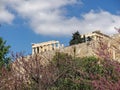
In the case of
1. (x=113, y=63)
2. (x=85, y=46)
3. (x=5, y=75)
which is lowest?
(x=113, y=63)

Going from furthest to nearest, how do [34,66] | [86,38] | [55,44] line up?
[55,44] < [86,38] < [34,66]

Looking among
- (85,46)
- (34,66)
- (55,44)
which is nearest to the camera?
(34,66)

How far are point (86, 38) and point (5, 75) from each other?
23.6 m

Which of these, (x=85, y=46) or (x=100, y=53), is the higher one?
(x=85, y=46)

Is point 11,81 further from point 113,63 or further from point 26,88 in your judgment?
point 113,63

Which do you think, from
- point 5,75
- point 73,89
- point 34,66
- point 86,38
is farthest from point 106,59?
point 86,38

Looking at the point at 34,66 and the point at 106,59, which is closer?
the point at 106,59

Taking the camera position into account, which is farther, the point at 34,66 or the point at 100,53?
the point at 34,66

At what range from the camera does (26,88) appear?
53.9 ft

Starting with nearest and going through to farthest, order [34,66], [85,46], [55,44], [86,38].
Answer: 1. [34,66]
2. [85,46]
3. [86,38]
4. [55,44]

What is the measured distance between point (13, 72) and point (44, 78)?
9.98 ft

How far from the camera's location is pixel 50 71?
17.0 meters

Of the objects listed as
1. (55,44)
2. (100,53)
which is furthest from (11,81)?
(55,44)

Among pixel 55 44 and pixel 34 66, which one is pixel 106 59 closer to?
pixel 34 66
